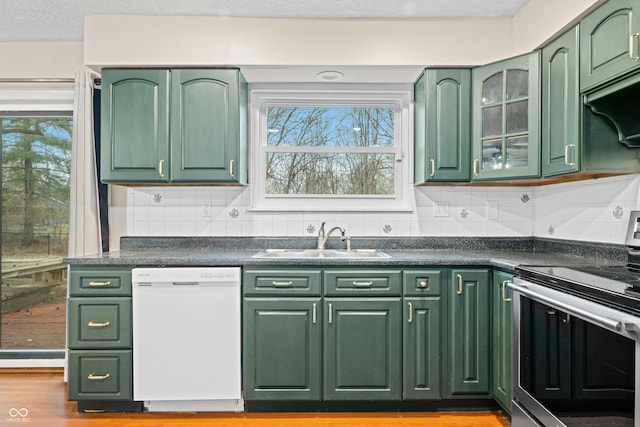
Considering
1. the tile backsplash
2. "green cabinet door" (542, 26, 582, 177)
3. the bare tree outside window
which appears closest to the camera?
"green cabinet door" (542, 26, 582, 177)

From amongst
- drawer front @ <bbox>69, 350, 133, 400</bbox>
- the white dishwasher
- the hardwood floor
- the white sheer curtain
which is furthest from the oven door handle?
the white sheer curtain

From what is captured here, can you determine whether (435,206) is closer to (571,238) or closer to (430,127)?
(430,127)

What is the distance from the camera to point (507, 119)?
243cm

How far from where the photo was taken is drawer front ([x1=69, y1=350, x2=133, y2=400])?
230 centimetres

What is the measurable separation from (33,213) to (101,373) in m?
1.52

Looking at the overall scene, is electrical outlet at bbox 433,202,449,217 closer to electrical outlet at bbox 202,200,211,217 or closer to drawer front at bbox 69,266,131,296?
electrical outlet at bbox 202,200,211,217

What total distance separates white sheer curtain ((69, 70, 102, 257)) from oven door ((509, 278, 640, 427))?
8.73ft

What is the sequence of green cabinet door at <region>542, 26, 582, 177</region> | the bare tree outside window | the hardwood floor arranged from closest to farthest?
green cabinet door at <region>542, 26, 582, 177</region>, the hardwood floor, the bare tree outside window

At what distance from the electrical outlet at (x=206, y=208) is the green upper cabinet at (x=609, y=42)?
2356 mm

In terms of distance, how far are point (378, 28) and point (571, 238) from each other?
1802mm

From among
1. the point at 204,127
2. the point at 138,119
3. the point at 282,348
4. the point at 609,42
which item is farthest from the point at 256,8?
the point at 282,348

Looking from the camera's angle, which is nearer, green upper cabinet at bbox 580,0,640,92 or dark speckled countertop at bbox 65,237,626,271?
green upper cabinet at bbox 580,0,640,92

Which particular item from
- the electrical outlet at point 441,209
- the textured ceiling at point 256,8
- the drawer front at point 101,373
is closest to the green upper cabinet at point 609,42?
the textured ceiling at point 256,8

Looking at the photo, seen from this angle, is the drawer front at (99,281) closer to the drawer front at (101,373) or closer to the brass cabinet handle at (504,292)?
the drawer front at (101,373)
